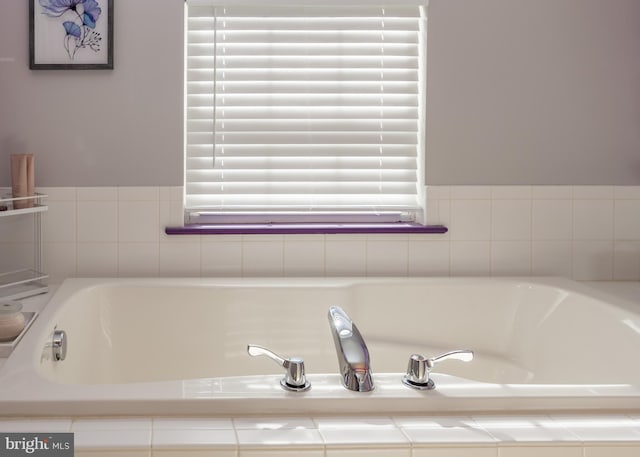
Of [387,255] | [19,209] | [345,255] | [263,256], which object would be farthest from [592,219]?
[19,209]

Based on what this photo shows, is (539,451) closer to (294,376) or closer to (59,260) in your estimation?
(294,376)

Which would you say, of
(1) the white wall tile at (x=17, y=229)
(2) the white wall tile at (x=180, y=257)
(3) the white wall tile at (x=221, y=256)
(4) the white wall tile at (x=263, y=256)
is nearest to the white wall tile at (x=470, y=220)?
(4) the white wall tile at (x=263, y=256)

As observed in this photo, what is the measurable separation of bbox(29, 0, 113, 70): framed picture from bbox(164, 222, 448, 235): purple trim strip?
70 cm

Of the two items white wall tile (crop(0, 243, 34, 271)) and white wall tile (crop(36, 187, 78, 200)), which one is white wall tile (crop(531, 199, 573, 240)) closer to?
white wall tile (crop(36, 187, 78, 200))

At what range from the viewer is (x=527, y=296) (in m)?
2.57

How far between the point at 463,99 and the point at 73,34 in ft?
5.04

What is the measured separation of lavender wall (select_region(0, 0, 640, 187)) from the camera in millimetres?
2627

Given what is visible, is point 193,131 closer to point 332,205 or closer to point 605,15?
point 332,205

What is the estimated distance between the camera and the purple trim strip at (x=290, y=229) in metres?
2.67

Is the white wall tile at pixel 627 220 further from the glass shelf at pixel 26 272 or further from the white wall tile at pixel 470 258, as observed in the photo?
the glass shelf at pixel 26 272

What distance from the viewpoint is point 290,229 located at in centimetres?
Result: 270

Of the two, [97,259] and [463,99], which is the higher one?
[463,99]

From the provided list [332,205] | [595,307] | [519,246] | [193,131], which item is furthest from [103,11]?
[595,307]

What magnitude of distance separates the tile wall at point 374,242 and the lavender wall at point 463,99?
2.6 inches
